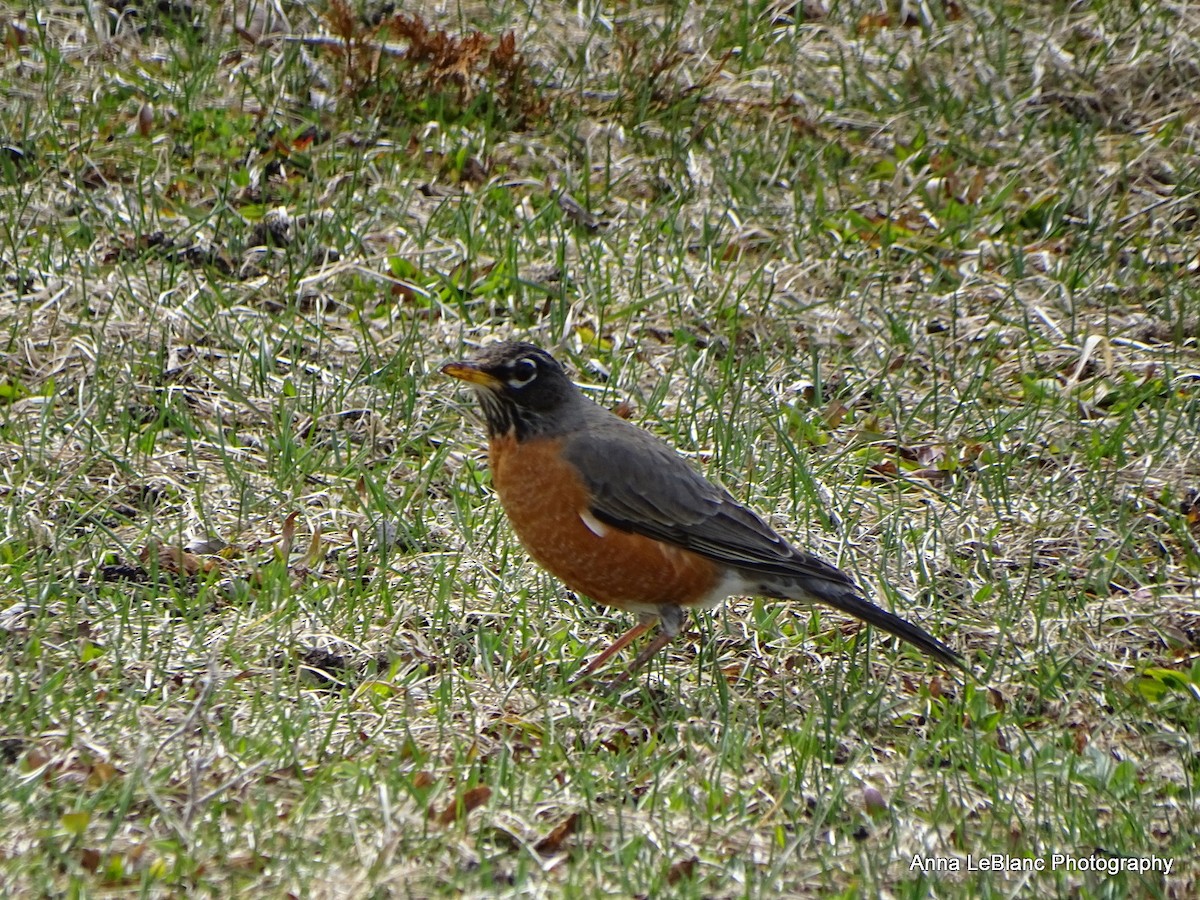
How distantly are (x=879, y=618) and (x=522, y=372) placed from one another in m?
1.41

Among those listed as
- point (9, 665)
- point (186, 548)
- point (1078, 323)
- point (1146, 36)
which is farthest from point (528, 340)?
point (1146, 36)

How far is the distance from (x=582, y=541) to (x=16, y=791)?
1.87 m

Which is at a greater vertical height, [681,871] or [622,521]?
[622,521]

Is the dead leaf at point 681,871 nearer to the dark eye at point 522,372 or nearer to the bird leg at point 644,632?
the bird leg at point 644,632

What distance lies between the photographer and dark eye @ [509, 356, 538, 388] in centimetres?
514

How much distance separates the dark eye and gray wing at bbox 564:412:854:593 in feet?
0.80

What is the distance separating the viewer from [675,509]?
509 centimetres

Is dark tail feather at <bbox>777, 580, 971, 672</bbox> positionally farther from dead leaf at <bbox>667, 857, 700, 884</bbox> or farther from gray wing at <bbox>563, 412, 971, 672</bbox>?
dead leaf at <bbox>667, 857, 700, 884</bbox>

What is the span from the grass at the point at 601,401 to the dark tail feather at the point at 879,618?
0.14m

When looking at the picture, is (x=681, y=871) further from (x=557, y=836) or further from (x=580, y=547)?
(x=580, y=547)

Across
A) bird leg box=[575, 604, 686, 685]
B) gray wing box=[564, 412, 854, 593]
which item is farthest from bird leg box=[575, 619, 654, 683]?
gray wing box=[564, 412, 854, 593]

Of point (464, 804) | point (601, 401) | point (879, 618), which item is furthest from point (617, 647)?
point (601, 401)

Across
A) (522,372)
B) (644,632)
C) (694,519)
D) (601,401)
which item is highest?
(522,372)

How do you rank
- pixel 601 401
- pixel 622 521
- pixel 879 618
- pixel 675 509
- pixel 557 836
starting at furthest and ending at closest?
pixel 601 401 < pixel 675 509 < pixel 622 521 < pixel 879 618 < pixel 557 836
